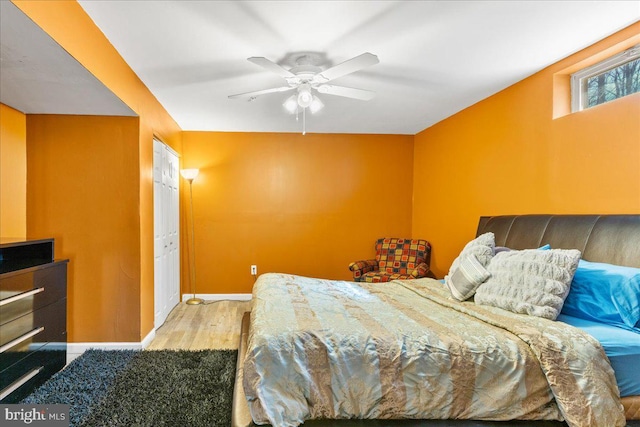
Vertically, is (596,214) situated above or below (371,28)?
below

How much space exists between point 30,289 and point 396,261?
355 centimetres

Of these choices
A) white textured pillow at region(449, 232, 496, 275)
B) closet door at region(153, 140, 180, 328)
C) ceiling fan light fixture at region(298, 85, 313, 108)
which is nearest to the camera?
white textured pillow at region(449, 232, 496, 275)

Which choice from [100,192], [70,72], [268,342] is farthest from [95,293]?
[268,342]

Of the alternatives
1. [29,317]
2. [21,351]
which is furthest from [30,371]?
[29,317]

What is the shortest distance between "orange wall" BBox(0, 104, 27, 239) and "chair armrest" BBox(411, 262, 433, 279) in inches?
146

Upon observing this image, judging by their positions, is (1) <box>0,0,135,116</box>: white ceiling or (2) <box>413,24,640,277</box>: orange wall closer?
(1) <box>0,0,135,116</box>: white ceiling

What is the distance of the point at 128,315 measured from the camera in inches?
114

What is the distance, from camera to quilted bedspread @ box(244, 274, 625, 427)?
1.41m

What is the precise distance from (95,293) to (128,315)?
0.33 metres

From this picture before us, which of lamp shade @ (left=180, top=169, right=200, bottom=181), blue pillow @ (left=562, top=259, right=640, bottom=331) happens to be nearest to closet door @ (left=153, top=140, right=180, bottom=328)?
lamp shade @ (left=180, top=169, right=200, bottom=181)

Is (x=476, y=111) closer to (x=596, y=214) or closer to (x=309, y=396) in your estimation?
(x=596, y=214)

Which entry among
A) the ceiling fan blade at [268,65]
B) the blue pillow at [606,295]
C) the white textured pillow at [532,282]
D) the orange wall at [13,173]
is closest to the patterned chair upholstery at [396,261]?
the white textured pillow at [532,282]

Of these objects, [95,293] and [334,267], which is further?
[334,267]

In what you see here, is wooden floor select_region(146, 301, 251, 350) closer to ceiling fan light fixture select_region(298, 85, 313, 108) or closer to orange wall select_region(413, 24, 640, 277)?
ceiling fan light fixture select_region(298, 85, 313, 108)
